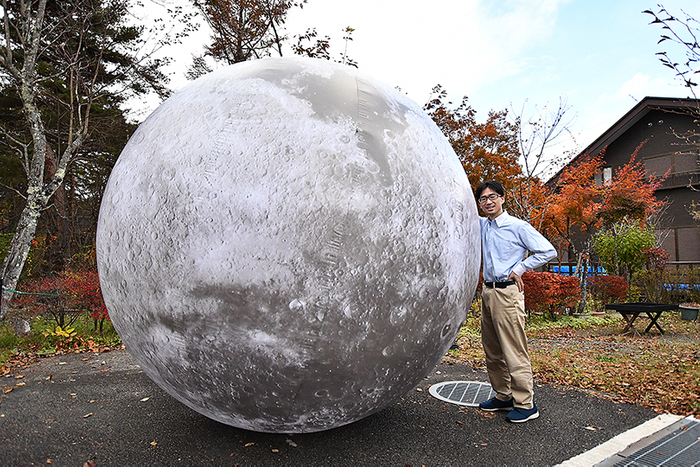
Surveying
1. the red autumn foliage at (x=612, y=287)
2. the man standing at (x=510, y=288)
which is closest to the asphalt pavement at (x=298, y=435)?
the man standing at (x=510, y=288)

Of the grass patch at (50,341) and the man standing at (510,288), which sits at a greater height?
the man standing at (510,288)

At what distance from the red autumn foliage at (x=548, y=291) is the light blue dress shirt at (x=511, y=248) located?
6688 millimetres

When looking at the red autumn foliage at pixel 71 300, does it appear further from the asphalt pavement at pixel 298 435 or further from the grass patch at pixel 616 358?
the grass patch at pixel 616 358

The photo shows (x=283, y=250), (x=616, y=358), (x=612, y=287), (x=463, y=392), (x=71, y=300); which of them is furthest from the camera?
(x=612, y=287)

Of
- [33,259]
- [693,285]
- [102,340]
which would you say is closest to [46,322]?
[102,340]

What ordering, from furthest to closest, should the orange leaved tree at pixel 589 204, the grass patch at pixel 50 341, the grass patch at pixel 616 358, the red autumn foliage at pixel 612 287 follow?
the orange leaved tree at pixel 589 204 → the red autumn foliage at pixel 612 287 → the grass patch at pixel 50 341 → the grass patch at pixel 616 358

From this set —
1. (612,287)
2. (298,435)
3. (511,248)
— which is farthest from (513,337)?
(612,287)

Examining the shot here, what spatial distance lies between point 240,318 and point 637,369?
5.62 meters

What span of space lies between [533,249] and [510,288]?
393 mm

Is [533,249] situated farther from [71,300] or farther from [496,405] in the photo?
[71,300]

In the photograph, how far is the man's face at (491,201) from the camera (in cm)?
391

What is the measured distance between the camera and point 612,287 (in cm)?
1247

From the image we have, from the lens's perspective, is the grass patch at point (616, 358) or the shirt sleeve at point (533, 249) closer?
the shirt sleeve at point (533, 249)

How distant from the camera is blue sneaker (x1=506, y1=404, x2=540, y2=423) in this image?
12.2 ft
